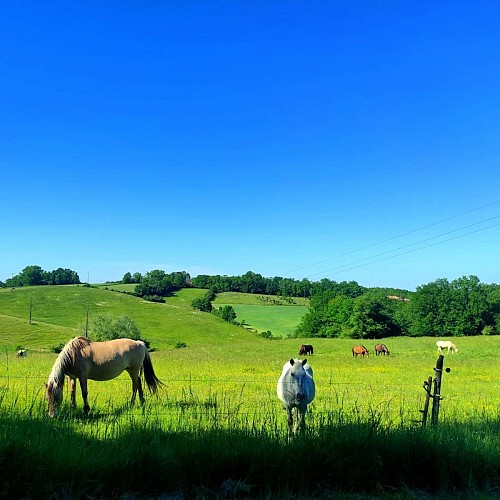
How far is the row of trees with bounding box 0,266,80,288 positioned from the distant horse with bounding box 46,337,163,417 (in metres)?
147

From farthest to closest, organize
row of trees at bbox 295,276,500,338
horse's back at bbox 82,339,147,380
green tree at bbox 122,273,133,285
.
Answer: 1. green tree at bbox 122,273,133,285
2. row of trees at bbox 295,276,500,338
3. horse's back at bbox 82,339,147,380

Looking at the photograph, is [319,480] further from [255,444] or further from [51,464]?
[51,464]

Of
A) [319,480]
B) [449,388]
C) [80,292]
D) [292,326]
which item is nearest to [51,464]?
[319,480]

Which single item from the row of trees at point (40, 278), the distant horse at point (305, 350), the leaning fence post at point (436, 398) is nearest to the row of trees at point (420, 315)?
the distant horse at point (305, 350)

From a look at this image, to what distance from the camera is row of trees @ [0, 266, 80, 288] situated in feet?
476

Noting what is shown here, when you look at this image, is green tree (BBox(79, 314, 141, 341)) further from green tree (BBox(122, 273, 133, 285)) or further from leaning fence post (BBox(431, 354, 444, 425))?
green tree (BBox(122, 273, 133, 285))

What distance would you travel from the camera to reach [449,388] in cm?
2041

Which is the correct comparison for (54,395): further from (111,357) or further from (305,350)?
(305,350)

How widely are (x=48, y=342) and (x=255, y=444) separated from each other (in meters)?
74.6

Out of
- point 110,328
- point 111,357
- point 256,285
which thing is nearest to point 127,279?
point 256,285

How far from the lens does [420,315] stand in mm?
90625

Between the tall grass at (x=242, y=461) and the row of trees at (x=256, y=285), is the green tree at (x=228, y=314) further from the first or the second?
the tall grass at (x=242, y=461)

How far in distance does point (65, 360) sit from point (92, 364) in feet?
3.25

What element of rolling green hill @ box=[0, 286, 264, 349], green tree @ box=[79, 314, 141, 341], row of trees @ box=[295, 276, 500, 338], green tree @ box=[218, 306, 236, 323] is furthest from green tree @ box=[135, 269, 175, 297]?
green tree @ box=[79, 314, 141, 341]
